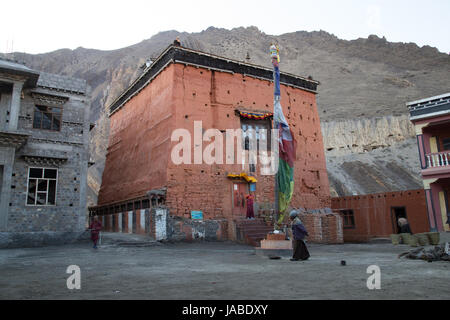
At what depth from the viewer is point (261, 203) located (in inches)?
830

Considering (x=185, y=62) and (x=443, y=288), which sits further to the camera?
(x=185, y=62)

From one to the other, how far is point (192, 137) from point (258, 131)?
4818 millimetres

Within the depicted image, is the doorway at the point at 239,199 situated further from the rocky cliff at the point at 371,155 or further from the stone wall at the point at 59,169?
the rocky cliff at the point at 371,155

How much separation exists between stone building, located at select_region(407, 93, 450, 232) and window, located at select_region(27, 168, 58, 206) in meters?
18.7

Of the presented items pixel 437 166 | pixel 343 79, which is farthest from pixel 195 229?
pixel 343 79

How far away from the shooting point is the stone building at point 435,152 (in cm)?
1811

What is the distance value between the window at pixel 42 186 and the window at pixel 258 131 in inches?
417

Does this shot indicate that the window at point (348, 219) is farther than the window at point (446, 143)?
Yes

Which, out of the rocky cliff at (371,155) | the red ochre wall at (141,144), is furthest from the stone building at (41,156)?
the rocky cliff at (371,155)

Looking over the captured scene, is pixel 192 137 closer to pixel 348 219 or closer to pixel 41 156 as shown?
pixel 41 156

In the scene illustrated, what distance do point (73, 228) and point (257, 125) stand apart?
Answer: 39.6 ft
